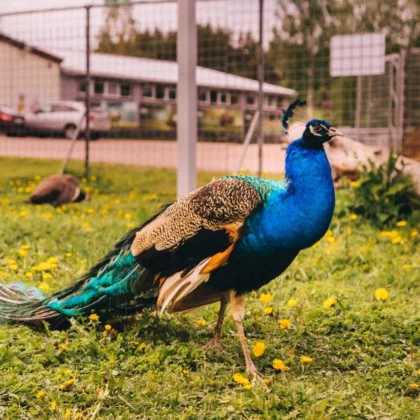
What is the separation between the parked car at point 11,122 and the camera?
371 inches

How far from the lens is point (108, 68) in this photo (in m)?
8.98

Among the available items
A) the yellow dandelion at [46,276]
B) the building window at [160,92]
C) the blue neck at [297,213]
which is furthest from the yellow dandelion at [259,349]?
the building window at [160,92]

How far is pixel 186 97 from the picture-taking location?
496cm

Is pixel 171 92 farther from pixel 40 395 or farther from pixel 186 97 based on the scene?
pixel 40 395

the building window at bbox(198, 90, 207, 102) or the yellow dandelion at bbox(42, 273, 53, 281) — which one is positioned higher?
the building window at bbox(198, 90, 207, 102)

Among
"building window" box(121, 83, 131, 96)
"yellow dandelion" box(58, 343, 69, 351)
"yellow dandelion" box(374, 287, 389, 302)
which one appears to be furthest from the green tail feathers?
"building window" box(121, 83, 131, 96)

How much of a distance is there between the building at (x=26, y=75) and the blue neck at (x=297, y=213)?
686cm

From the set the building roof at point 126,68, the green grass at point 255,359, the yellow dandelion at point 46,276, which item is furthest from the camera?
the building roof at point 126,68

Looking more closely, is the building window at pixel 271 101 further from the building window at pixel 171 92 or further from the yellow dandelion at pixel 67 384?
the yellow dandelion at pixel 67 384

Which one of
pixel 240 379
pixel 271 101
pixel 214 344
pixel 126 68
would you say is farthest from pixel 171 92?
pixel 240 379

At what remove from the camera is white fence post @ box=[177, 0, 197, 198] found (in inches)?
192

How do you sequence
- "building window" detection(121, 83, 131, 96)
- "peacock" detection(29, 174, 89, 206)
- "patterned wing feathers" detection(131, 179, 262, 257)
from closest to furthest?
"patterned wing feathers" detection(131, 179, 262, 257) < "peacock" detection(29, 174, 89, 206) < "building window" detection(121, 83, 131, 96)

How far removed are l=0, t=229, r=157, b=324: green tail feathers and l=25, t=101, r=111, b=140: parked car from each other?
6070 millimetres

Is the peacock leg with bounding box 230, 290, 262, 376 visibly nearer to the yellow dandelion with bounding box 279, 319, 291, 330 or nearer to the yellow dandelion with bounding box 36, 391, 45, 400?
the yellow dandelion with bounding box 279, 319, 291, 330
